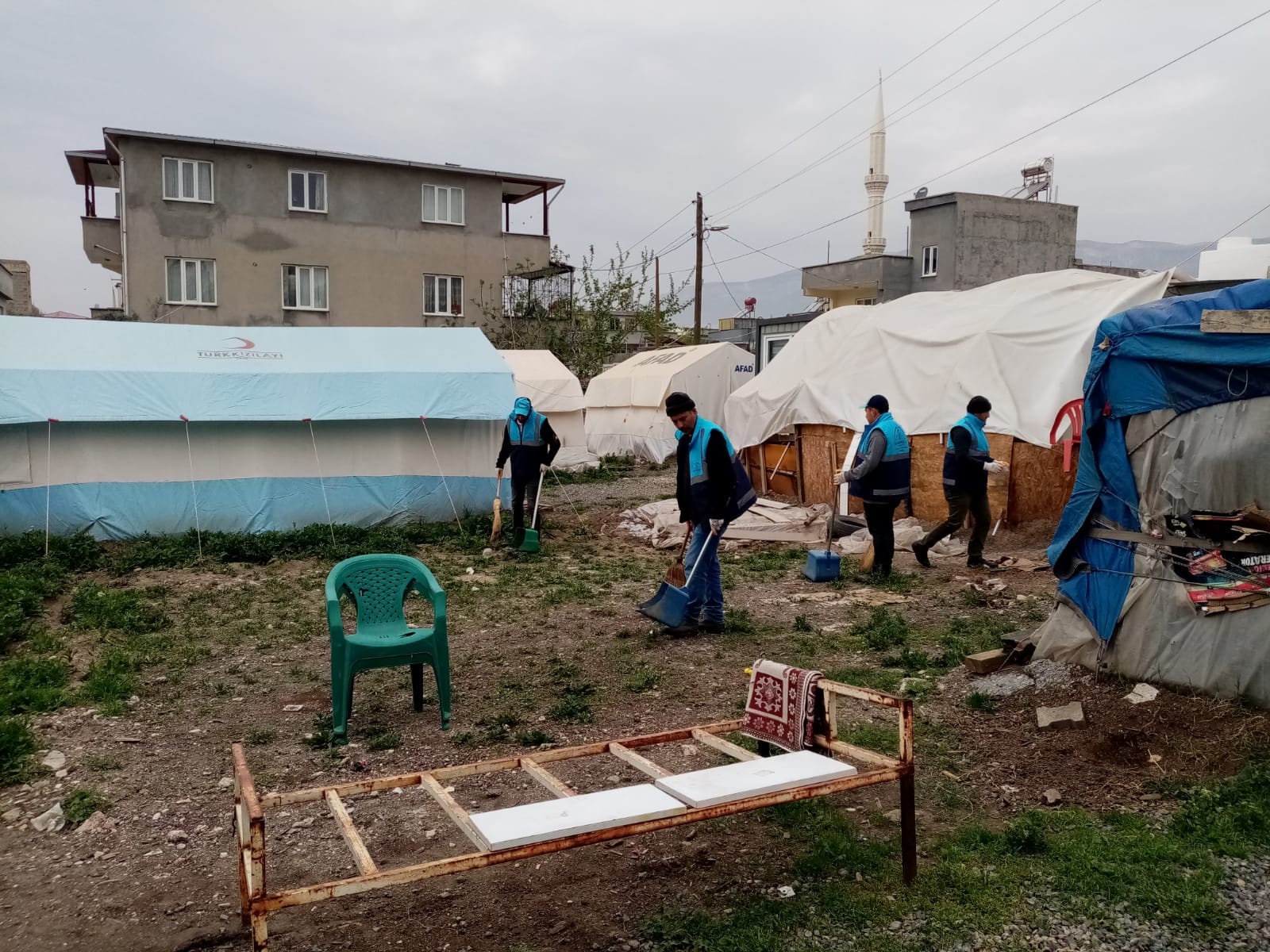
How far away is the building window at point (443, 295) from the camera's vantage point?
28.5m

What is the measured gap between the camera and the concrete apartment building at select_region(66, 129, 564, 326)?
982 inches

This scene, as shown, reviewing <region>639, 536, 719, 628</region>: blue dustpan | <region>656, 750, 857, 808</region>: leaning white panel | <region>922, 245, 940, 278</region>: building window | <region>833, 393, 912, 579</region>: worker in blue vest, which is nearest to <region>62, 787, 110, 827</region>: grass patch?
<region>656, 750, 857, 808</region>: leaning white panel

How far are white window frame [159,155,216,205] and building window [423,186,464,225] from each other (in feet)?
18.6

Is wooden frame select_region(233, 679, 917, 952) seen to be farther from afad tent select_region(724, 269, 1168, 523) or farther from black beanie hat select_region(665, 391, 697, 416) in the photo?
afad tent select_region(724, 269, 1168, 523)

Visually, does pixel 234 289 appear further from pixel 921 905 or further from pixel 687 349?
pixel 921 905

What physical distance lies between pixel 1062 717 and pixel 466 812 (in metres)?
3.57

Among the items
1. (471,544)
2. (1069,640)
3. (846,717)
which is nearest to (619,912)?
(846,717)

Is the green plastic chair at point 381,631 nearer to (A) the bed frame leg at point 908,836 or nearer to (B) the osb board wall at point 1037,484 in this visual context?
(A) the bed frame leg at point 908,836

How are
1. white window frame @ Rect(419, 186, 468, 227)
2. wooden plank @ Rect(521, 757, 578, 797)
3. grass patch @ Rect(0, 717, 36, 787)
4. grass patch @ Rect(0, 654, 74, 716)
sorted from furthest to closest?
white window frame @ Rect(419, 186, 468, 227) → grass patch @ Rect(0, 654, 74, 716) → grass patch @ Rect(0, 717, 36, 787) → wooden plank @ Rect(521, 757, 578, 797)

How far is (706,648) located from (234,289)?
2239 cm

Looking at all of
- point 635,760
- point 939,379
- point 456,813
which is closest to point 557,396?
point 939,379

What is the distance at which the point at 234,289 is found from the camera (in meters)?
26.0

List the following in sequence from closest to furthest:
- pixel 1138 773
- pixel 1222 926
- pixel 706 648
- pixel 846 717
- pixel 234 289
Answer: pixel 1222 926, pixel 1138 773, pixel 846 717, pixel 706 648, pixel 234 289

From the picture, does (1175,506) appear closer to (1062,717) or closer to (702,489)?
(1062,717)
